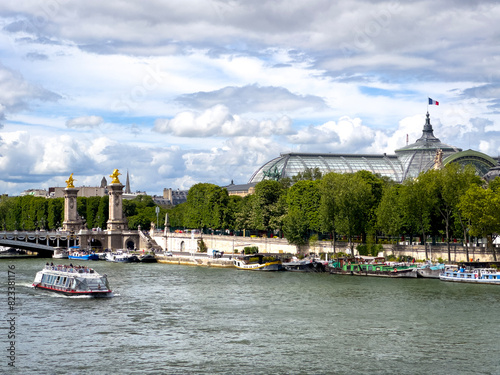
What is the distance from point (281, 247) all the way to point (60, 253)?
40169 mm

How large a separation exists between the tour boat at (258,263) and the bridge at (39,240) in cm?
4344

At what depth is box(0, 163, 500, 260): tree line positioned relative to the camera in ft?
288

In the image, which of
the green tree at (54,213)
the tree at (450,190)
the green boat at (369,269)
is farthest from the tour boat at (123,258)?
the green tree at (54,213)

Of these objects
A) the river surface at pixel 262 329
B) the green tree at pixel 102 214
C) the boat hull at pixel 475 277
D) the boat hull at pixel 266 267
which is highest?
the green tree at pixel 102 214

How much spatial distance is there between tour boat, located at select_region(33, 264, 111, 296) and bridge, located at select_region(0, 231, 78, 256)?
59.0 m

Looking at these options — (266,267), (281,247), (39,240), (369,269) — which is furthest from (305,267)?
(39,240)

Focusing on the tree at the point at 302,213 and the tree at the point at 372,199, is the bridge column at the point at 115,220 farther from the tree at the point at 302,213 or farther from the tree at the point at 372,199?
the tree at the point at 372,199

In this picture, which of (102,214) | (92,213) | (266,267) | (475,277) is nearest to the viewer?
(475,277)

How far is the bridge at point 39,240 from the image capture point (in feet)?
425

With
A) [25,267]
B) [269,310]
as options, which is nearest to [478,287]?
[269,310]

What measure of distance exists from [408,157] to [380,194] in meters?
78.3

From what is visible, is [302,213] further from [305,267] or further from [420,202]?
[420,202]

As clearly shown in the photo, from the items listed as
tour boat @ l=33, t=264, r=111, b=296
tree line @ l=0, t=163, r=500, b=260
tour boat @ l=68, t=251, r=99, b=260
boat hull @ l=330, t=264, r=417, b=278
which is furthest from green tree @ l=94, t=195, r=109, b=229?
tour boat @ l=33, t=264, r=111, b=296

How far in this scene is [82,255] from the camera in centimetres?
12675
